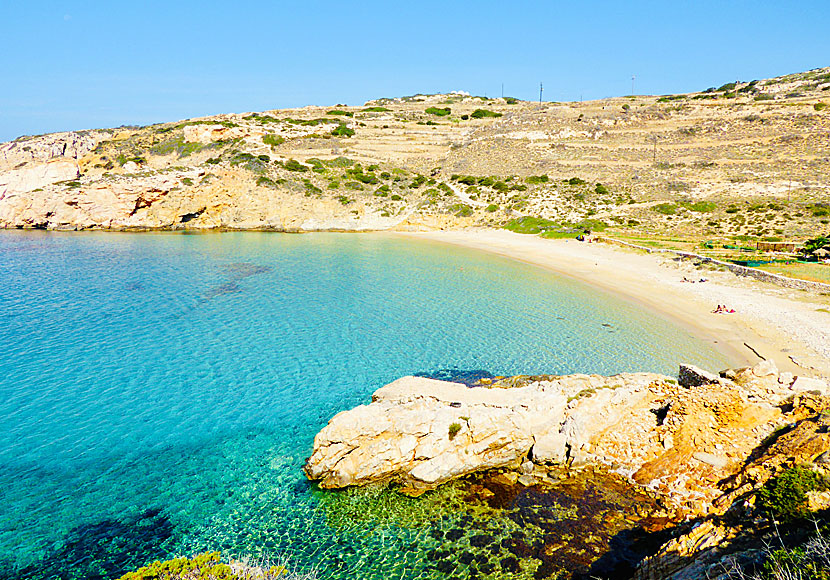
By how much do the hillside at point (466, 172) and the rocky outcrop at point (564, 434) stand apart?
34.9 metres

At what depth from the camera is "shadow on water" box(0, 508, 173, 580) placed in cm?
839

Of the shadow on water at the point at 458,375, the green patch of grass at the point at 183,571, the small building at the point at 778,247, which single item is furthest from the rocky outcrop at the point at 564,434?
the small building at the point at 778,247

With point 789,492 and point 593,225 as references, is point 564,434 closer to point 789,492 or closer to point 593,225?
point 789,492

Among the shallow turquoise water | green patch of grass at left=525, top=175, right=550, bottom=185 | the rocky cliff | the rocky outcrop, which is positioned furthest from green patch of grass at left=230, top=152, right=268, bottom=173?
the rocky outcrop

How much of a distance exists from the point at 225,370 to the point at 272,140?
59.5m

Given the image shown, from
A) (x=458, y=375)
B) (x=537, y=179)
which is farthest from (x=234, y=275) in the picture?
(x=537, y=179)

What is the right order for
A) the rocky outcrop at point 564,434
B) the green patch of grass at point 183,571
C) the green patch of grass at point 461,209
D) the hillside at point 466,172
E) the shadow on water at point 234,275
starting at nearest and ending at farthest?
the green patch of grass at point 183,571 → the rocky outcrop at point 564,434 → the shadow on water at point 234,275 → the hillside at point 466,172 → the green patch of grass at point 461,209

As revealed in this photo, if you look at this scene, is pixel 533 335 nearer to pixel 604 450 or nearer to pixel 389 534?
pixel 604 450

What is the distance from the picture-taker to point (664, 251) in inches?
1375

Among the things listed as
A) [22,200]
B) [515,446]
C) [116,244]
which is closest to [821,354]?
[515,446]

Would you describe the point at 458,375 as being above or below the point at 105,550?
above

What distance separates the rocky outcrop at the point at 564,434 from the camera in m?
10.7

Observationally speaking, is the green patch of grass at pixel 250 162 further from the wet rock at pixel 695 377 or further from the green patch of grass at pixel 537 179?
the wet rock at pixel 695 377

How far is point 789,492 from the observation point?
732 cm
